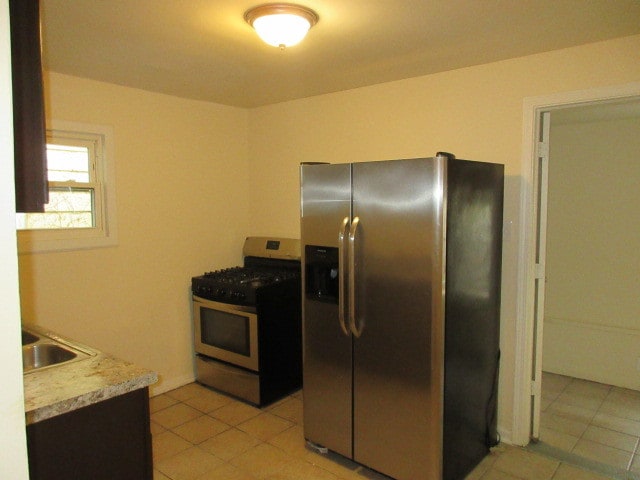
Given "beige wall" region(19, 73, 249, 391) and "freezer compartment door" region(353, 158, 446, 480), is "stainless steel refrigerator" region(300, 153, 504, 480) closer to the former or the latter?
"freezer compartment door" region(353, 158, 446, 480)

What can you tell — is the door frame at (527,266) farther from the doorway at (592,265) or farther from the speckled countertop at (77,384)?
the speckled countertop at (77,384)

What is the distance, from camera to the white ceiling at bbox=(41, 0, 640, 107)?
1.92 metres

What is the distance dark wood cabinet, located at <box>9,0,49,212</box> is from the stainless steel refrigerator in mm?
1565

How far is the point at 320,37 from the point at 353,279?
124cm

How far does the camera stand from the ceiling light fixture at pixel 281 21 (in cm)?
191

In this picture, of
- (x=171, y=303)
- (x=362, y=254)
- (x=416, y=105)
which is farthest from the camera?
(x=171, y=303)

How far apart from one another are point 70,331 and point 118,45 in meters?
1.90

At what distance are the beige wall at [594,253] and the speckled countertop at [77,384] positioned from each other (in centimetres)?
366

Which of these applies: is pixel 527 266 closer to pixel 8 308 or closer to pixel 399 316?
pixel 399 316

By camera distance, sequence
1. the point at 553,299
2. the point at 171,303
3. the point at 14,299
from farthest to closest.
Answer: the point at 553,299
the point at 171,303
the point at 14,299

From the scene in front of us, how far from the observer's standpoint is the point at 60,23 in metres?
2.08

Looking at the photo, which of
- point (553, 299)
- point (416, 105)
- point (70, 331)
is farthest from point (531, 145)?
point (70, 331)

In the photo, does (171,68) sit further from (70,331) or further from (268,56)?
(70,331)

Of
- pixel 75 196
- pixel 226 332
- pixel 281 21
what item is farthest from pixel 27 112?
pixel 226 332
